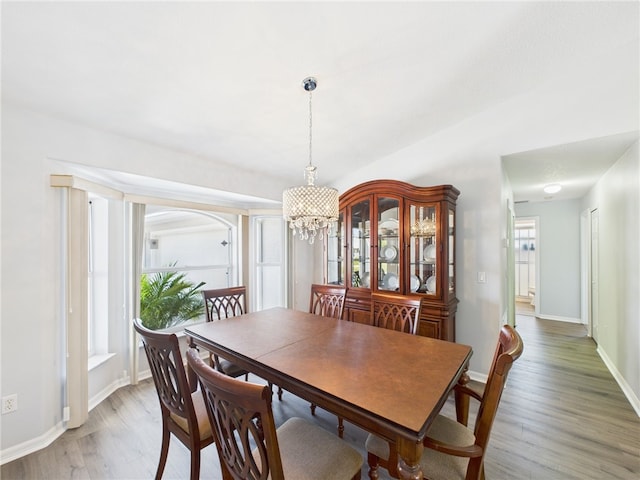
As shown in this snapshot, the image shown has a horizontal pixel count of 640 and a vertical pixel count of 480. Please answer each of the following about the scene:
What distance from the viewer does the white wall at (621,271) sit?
2422 millimetres

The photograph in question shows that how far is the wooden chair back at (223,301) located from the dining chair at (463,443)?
6.07 ft

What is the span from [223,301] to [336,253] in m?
1.51

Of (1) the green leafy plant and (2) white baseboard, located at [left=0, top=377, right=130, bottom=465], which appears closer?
(2) white baseboard, located at [left=0, top=377, right=130, bottom=465]

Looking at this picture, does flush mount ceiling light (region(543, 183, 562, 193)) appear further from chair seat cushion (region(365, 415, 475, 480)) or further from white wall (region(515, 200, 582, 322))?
chair seat cushion (region(365, 415, 475, 480))

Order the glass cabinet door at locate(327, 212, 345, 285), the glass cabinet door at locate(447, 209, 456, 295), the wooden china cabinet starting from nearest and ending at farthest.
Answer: the wooden china cabinet → the glass cabinet door at locate(447, 209, 456, 295) → the glass cabinet door at locate(327, 212, 345, 285)

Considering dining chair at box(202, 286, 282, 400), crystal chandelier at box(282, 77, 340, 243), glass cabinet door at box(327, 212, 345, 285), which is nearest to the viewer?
crystal chandelier at box(282, 77, 340, 243)

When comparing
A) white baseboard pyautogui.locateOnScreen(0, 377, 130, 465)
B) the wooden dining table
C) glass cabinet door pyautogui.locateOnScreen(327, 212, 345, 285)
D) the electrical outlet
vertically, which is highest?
glass cabinet door pyautogui.locateOnScreen(327, 212, 345, 285)

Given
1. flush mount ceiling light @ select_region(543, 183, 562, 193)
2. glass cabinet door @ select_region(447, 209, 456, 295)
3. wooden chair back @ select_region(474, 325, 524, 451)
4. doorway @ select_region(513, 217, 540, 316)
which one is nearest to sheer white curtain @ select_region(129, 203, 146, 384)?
wooden chair back @ select_region(474, 325, 524, 451)

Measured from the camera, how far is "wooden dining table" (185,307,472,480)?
1.09m

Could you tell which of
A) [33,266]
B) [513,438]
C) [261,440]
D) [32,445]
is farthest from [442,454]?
[33,266]

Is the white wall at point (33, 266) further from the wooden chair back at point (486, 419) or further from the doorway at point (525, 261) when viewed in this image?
the doorway at point (525, 261)

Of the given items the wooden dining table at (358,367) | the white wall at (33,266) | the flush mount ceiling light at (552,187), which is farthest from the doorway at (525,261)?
the white wall at (33,266)

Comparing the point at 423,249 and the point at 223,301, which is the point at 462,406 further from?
the point at 223,301

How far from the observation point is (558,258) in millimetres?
5184
